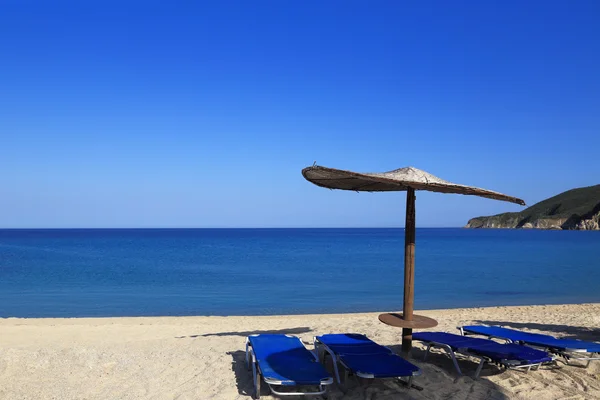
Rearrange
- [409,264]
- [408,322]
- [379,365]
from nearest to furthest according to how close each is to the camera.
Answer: [379,365]
[408,322]
[409,264]

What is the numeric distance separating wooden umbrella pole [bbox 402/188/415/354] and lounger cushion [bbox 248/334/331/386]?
4.69 ft

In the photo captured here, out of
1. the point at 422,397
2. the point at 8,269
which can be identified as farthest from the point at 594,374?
the point at 8,269

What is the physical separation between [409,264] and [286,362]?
208 cm

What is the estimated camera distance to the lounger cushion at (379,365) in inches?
197

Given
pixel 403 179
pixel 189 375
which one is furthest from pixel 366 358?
pixel 189 375

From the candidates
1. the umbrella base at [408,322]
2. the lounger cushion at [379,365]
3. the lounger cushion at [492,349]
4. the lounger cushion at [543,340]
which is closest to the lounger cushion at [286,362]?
the lounger cushion at [379,365]

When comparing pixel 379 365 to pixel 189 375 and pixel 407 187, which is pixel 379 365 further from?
pixel 189 375

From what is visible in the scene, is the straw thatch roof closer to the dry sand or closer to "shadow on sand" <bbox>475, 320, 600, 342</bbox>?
the dry sand

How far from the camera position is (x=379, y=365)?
5285mm

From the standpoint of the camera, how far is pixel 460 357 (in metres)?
6.92

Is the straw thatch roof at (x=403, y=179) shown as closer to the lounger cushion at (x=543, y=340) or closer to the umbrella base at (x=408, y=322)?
the umbrella base at (x=408, y=322)

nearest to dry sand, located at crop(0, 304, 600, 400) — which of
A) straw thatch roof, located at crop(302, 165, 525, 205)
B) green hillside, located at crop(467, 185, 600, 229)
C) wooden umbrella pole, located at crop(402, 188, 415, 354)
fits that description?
wooden umbrella pole, located at crop(402, 188, 415, 354)

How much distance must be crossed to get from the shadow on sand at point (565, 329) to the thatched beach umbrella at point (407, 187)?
4202 millimetres

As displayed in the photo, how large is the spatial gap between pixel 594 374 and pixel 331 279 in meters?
20.6
